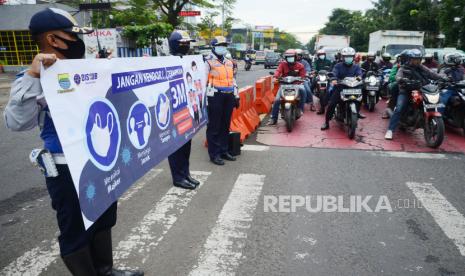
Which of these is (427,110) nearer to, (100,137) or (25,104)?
(100,137)

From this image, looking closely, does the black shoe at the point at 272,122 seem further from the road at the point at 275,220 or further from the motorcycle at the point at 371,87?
the motorcycle at the point at 371,87

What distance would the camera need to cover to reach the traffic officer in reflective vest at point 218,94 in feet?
20.7

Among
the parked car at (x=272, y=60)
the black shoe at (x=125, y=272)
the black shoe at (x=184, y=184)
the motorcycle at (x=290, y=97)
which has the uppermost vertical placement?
the motorcycle at (x=290, y=97)

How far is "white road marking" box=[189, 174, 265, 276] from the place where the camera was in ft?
11.0

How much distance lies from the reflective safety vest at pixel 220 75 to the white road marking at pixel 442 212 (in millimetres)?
3179

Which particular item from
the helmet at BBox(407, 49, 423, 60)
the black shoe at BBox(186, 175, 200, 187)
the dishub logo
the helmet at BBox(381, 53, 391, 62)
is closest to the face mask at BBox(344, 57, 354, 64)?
the helmet at BBox(407, 49, 423, 60)

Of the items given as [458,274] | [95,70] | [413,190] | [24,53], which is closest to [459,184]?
[413,190]

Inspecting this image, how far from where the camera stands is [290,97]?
928cm

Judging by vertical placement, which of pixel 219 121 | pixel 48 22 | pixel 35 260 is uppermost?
pixel 48 22

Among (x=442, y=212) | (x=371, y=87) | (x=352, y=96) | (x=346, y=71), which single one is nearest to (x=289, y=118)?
(x=352, y=96)

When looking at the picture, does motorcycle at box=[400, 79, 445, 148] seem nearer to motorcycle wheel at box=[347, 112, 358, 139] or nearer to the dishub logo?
motorcycle wheel at box=[347, 112, 358, 139]

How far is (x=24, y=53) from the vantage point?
Answer: 27141mm

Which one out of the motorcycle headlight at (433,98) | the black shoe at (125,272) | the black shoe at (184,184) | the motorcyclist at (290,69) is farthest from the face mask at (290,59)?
the black shoe at (125,272)

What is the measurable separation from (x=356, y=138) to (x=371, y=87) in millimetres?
4050
